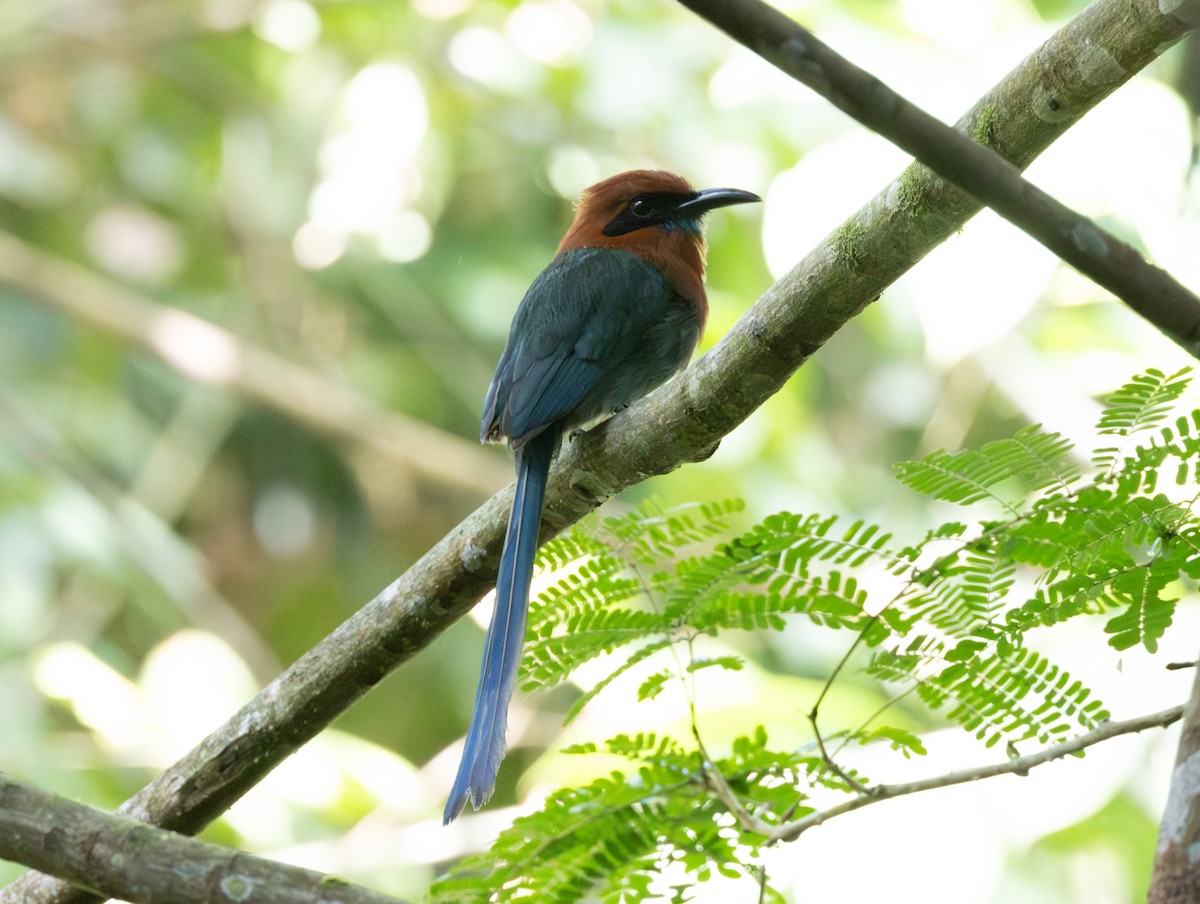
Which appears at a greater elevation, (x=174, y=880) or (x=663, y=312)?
(x=663, y=312)

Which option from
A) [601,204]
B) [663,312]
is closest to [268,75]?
[601,204]

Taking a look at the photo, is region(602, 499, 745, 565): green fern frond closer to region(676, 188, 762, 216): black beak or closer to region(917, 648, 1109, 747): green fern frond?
region(917, 648, 1109, 747): green fern frond

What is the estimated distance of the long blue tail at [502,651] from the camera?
1.95 metres

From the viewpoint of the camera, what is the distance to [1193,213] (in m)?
1.72

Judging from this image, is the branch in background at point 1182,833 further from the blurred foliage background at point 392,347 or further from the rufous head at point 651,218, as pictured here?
the rufous head at point 651,218

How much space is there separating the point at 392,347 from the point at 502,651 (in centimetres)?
366

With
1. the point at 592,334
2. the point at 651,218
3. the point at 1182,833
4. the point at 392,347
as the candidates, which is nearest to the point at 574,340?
the point at 592,334

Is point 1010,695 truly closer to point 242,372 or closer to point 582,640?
point 582,640

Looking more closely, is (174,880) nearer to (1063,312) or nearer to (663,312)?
(663,312)

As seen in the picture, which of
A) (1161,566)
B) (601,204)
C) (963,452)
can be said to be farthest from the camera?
(601,204)

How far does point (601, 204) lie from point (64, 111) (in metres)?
3.88

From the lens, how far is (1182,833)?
1086 millimetres

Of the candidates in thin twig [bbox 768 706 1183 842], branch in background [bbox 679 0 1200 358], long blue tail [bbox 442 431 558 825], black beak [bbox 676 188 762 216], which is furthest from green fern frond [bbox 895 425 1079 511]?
black beak [bbox 676 188 762 216]

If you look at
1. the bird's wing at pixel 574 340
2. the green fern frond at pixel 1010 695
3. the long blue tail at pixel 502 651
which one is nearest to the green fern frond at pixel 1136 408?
the green fern frond at pixel 1010 695
